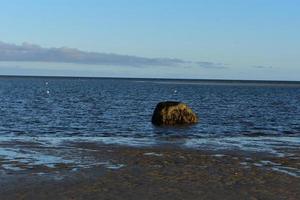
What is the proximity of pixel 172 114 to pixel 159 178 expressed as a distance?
24383 mm

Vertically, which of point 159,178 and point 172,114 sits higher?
point 159,178

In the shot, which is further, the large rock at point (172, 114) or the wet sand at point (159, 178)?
the large rock at point (172, 114)

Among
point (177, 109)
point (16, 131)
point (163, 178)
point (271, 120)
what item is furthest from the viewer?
point (271, 120)

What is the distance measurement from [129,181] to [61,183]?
1864mm

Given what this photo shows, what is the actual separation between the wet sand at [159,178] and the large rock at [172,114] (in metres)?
18.6

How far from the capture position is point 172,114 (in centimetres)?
3906

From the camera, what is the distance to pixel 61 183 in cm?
1377

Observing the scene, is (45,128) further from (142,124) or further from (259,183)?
(259,183)

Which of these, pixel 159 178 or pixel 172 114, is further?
pixel 172 114

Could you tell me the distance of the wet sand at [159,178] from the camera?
498 inches

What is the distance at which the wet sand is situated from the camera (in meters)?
12.6

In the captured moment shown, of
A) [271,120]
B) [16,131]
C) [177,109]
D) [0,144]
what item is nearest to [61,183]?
[0,144]

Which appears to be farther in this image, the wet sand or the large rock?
the large rock

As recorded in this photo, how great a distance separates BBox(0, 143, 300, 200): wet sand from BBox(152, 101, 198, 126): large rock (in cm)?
1865
